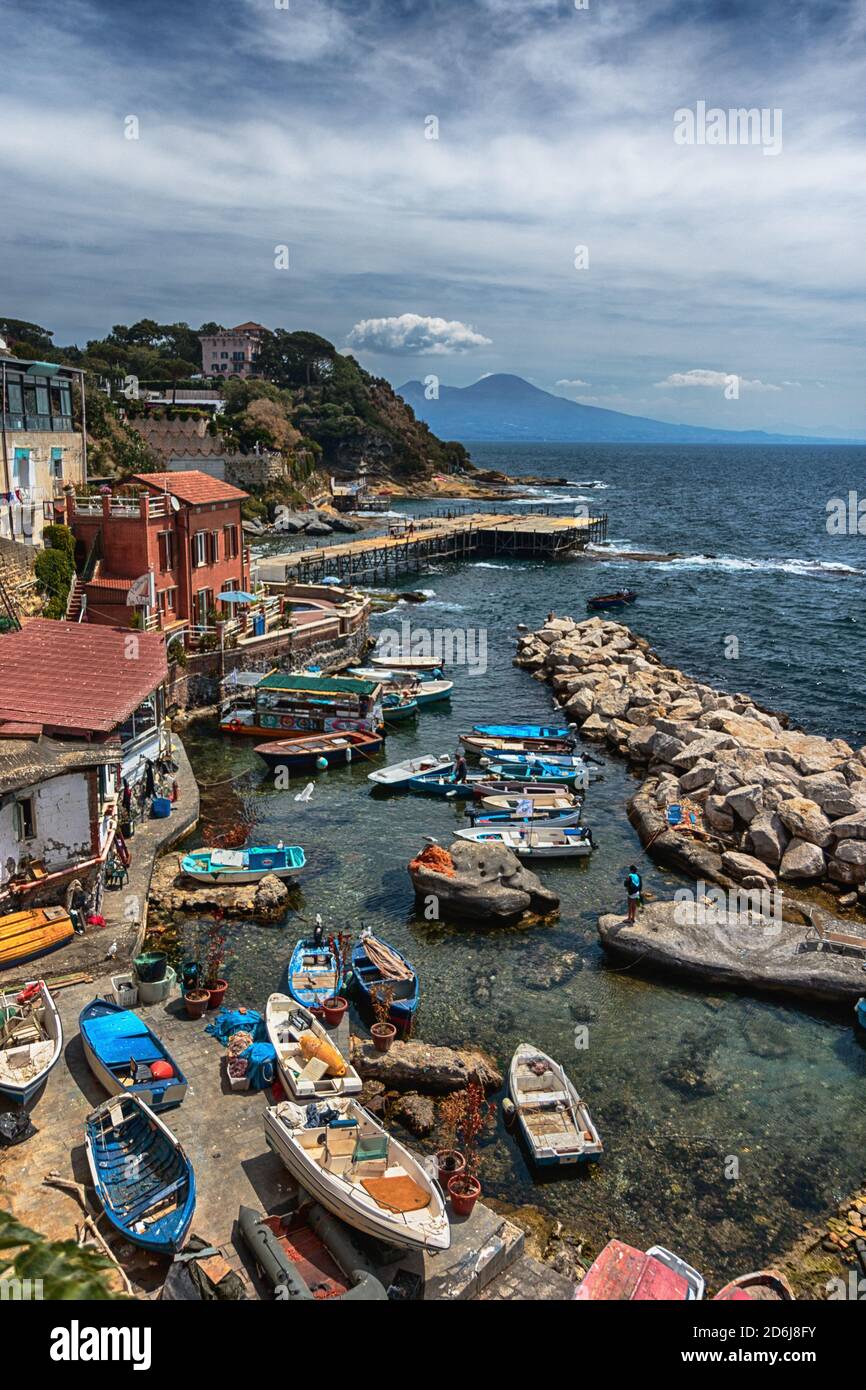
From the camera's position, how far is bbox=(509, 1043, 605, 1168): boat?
17828 mm

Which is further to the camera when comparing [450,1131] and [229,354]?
[229,354]

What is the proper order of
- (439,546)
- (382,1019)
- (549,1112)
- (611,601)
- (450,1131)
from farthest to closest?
(439,546), (611,601), (382,1019), (549,1112), (450,1131)

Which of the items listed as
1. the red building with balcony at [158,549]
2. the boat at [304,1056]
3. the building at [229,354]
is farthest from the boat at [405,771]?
the building at [229,354]

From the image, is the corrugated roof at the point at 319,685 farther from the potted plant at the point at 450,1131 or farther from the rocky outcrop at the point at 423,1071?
the potted plant at the point at 450,1131

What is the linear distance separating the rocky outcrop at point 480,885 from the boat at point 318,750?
11.9 meters

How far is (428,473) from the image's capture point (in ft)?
590

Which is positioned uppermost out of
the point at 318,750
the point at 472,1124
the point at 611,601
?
the point at 611,601

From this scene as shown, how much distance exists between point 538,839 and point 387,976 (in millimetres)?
10534

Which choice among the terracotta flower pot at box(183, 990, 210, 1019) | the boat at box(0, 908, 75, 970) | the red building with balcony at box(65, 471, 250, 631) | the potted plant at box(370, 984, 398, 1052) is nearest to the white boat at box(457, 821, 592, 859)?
the potted plant at box(370, 984, 398, 1052)

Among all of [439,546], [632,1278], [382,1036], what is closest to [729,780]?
[382,1036]

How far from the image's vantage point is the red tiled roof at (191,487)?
45469mm

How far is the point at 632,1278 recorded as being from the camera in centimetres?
1409

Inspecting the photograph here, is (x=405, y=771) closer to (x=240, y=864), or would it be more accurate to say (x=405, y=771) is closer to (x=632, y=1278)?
(x=240, y=864)
